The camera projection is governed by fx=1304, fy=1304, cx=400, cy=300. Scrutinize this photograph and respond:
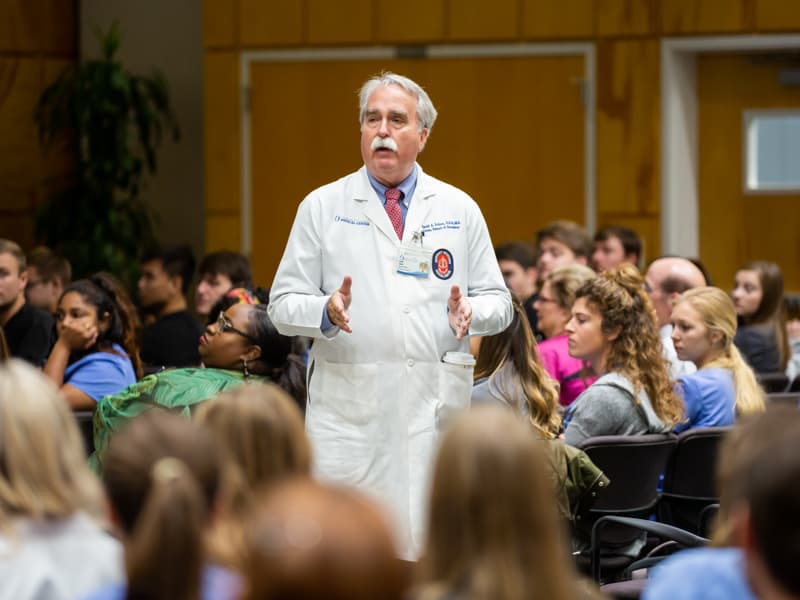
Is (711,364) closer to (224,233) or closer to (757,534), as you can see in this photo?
(757,534)

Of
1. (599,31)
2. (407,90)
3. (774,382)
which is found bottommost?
(774,382)

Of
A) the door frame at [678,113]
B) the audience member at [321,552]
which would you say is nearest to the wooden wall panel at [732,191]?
the door frame at [678,113]

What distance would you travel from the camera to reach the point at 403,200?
3686 millimetres

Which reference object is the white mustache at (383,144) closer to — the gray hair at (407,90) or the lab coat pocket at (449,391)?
the gray hair at (407,90)

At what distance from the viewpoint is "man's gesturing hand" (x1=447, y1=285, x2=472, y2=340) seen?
135 inches

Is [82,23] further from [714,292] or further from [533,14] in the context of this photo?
[714,292]

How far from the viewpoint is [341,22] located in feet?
27.1

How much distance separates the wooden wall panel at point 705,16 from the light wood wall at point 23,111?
413cm

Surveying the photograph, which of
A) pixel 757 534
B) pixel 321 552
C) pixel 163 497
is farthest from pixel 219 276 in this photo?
pixel 321 552

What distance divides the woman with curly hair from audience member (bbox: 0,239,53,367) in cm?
270

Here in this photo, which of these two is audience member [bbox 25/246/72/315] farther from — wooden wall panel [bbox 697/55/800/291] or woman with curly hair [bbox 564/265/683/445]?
wooden wall panel [bbox 697/55/800/291]

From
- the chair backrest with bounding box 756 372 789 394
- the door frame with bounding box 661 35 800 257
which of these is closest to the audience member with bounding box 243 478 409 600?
the chair backrest with bounding box 756 372 789 394

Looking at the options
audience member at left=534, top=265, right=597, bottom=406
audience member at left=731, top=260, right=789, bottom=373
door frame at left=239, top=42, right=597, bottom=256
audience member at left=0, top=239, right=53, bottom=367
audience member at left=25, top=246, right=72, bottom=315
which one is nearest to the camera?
audience member at left=534, top=265, right=597, bottom=406

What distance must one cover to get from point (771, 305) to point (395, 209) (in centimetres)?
337
